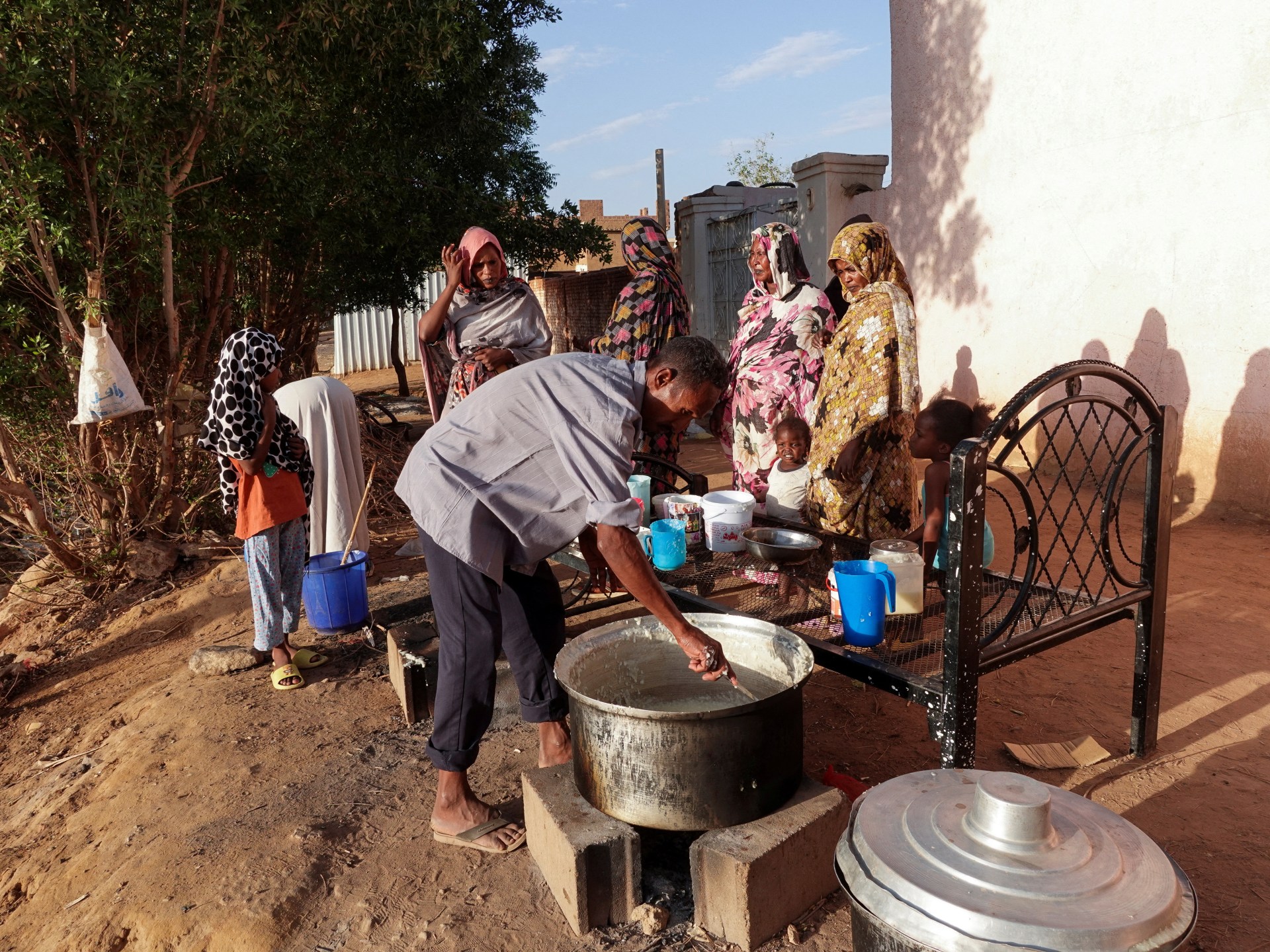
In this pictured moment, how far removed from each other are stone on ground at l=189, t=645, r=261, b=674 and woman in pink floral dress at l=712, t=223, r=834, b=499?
245 centimetres

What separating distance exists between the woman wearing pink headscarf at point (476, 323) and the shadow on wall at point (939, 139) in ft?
16.9

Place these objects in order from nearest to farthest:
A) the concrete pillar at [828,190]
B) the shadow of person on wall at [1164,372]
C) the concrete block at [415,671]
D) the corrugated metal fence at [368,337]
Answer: the concrete block at [415,671], the shadow of person on wall at [1164,372], the concrete pillar at [828,190], the corrugated metal fence at [368,337]

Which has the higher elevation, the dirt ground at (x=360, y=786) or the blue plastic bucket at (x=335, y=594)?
the blue plastic bucket at (x=335, y=594)

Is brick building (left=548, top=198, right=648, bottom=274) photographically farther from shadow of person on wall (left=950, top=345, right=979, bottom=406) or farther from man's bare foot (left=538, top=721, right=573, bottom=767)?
man's bare foot (left=538, top=721, right=573, bottom=767)

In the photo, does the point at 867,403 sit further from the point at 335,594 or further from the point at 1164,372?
the point at 1164,372

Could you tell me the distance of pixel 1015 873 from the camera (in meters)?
1.36

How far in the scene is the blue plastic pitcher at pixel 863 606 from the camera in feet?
7.67

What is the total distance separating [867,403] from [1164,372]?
4.05 metres

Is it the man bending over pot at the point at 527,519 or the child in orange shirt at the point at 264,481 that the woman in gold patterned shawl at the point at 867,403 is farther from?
the child in orange shirt at the point at 264,481

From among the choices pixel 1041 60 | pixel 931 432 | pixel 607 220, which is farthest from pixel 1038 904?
pixel 607 220

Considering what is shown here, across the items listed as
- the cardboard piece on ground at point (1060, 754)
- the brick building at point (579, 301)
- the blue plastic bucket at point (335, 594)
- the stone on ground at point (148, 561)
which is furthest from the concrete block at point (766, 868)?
the brick building at point (579, 301)

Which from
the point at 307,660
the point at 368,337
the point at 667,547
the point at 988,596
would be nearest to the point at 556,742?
the point at 667,547

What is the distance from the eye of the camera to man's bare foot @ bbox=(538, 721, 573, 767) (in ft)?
9.06

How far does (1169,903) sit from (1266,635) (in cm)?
357
